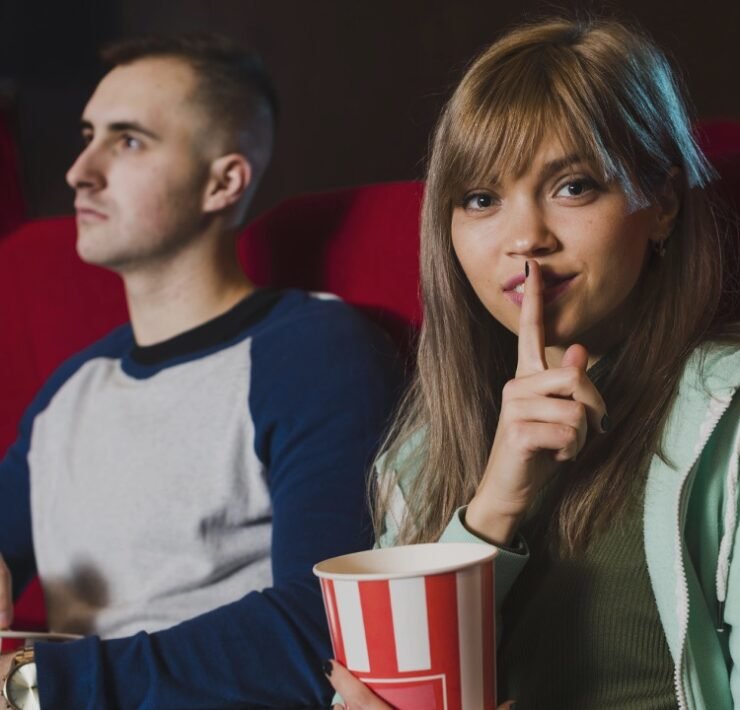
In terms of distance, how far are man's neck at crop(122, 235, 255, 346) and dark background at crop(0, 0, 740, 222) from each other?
1.12 feet

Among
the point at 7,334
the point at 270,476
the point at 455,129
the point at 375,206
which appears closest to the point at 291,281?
the point at 375,206

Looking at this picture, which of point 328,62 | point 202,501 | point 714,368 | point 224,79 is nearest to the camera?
point 714,368

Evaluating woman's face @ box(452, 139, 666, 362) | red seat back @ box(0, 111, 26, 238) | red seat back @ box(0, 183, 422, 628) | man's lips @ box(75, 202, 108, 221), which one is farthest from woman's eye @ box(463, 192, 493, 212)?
red seat back @ box(0, 111, 26, 238)

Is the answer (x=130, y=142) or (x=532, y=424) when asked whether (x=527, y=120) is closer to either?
(x=532, y=424)

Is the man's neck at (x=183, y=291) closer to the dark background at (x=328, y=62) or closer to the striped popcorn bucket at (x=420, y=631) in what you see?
the dark background at (x=328, y=62)

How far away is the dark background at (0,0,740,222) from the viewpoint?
176 centimetres

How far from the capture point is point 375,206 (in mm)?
1689

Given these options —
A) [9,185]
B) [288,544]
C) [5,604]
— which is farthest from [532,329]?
[9,185]

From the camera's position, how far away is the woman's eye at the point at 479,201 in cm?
111

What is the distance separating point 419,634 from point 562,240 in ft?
1.32

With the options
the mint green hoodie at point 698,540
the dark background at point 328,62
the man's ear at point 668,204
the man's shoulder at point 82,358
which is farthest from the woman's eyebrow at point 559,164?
the man's shoulder at point 82,358

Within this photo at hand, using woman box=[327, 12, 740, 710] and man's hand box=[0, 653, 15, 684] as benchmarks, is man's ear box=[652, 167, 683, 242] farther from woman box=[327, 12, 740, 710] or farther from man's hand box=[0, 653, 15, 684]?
man's hand box=[0, 653, 15, 684]

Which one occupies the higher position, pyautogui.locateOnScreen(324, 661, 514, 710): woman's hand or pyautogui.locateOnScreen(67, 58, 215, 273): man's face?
pyautogui.locateOnScreen(67, 58, 215, 273): man's face

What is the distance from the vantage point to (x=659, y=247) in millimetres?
1143
